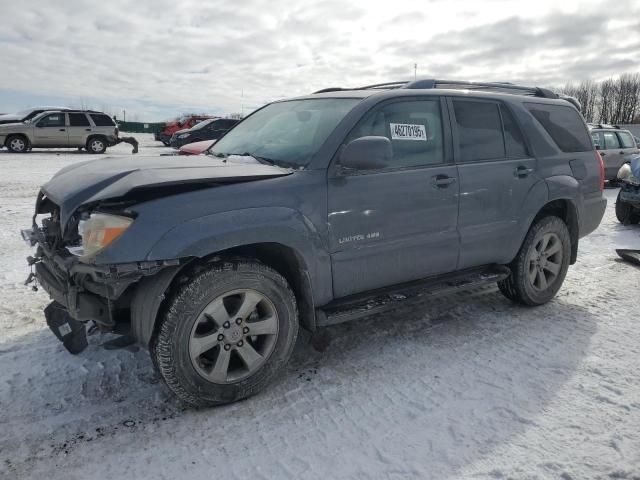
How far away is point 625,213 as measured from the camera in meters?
8.39

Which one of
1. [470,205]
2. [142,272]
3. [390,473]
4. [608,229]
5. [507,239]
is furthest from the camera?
[608,229]

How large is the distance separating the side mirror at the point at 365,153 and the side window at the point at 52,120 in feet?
61.6

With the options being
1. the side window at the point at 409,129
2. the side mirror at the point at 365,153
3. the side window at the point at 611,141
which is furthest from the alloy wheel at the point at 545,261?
→ the side window at the point at 611,141

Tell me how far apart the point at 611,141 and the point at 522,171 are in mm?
11630

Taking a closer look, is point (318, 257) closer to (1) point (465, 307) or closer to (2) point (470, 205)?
(2) point (470, 205)

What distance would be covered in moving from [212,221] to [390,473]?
1.52 metres

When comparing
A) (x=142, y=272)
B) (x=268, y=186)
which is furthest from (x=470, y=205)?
(x=142, y=272)

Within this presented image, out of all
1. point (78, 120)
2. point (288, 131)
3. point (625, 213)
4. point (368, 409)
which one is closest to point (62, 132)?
point (78, 120)

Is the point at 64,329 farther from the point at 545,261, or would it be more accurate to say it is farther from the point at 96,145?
the point at 96,145

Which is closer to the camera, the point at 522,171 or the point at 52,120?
the point at 522,171

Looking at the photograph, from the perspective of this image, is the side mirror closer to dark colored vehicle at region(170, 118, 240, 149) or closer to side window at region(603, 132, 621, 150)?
side window at region(603, 132, 621, 150)

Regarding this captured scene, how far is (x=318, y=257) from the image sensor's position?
3102 millimetres

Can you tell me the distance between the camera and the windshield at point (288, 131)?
334 cm

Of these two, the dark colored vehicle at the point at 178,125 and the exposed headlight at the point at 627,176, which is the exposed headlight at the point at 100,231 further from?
the dark colored vehicle at the point at 178,125
